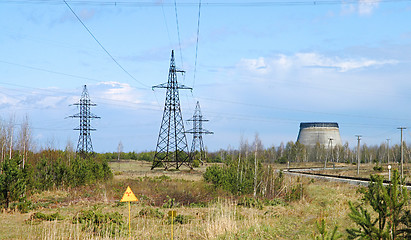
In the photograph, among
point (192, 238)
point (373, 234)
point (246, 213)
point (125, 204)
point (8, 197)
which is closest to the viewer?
point (373, 234)

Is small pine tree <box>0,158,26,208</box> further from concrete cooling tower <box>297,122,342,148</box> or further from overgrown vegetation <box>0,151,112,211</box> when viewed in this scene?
concrete cooling tower <box>297,122,342,148</box>

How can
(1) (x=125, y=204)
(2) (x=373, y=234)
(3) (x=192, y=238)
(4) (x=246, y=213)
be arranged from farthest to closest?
1. (1) (x=125, y=204)
2. (4) (x=246, y=213)
3. (3) (x=192, y=238)
4. (2) (x=373, y=234)

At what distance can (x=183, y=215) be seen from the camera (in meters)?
20.3

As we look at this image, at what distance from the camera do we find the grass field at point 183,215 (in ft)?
50.4

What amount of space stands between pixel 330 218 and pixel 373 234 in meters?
12.0

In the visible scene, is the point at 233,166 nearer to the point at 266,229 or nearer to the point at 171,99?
the point at 266,229

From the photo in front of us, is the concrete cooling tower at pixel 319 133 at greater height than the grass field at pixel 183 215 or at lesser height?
greater

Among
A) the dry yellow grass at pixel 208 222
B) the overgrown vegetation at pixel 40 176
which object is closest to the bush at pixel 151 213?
the dry yellow grass at pixel 208 222

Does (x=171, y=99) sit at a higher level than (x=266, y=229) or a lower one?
higher

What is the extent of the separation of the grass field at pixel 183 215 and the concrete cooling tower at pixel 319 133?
280 feet

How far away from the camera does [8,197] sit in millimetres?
23312

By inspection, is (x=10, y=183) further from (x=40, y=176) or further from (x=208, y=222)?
(x=208, y=222)

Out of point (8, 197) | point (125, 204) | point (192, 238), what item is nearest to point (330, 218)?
point (192, 238)

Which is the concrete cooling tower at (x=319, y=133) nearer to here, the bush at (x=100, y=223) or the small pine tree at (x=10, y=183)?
the small pine tree at (x=10, y=183)
